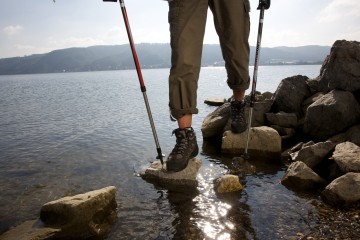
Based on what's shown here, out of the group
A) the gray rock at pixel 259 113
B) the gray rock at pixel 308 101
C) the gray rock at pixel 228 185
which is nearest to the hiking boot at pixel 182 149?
the gray rock at pixel 228 185

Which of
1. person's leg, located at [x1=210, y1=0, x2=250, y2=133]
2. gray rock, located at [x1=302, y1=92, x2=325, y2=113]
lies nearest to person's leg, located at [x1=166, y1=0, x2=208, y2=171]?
person's leg, located at [x1=210, y1=0, x2=250, y2=133]

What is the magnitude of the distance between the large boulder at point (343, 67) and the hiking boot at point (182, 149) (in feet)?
23.9

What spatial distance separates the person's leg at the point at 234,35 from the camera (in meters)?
5.62

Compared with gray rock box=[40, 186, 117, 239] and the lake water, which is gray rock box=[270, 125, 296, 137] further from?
gray rock box=[40, 186, 117, 239]

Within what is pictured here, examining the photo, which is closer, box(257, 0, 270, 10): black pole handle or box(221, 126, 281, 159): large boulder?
box(257, 0, 270, 10): black pole handle

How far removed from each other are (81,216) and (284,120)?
8.95 metres

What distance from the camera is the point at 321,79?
12391 mm

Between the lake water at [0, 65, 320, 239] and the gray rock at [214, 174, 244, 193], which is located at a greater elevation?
the gray rock at [214, 174, 244, 193]

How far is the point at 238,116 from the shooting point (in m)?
7.45

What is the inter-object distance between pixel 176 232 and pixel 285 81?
10.4 metres

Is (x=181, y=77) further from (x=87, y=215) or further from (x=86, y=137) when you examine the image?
(x=86, y=137)

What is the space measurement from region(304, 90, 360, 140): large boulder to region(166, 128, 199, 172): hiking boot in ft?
19.3

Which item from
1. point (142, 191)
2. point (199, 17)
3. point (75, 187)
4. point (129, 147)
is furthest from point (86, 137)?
point (199, 17)

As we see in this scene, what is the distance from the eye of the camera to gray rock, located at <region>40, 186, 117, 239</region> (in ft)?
14.5
